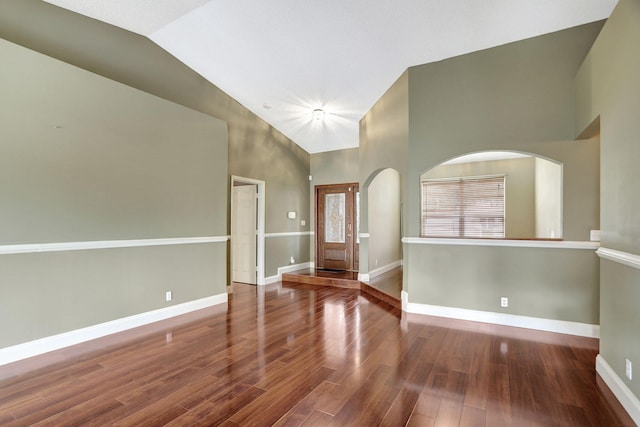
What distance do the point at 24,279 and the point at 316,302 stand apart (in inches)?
140

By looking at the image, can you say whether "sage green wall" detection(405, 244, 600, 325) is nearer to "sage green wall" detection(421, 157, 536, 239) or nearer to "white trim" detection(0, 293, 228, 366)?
"white trim" detection(0, 293, 228, 366)

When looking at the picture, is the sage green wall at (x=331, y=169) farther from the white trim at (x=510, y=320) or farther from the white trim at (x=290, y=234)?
the white trim at (x=510, y=320)

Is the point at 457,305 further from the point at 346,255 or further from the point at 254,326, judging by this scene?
the point at 346,255

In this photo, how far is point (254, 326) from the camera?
380 centimetres

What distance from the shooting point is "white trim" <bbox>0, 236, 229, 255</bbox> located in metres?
2.81

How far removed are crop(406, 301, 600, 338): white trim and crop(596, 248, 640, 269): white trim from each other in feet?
4.68

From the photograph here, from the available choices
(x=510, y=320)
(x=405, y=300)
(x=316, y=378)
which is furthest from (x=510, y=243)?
(x=316, y=378)

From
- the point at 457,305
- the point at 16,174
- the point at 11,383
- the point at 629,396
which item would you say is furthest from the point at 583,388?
the point at 16,174

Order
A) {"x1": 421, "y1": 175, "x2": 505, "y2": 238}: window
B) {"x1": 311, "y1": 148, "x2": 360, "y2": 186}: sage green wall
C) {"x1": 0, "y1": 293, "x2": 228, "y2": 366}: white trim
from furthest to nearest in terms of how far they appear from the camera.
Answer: {"x1": 311, "y1": 148, "x2": 360, "y2": 186}: sage green wall, {"x1": 421, "y1": 175, "x2": 505, "y2": 238}: window, {"x1": 0, "y1": 293, "x2": 228, "y2": 366}: white trim

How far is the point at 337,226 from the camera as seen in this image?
297 inches

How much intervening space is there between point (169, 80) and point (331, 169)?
408cm

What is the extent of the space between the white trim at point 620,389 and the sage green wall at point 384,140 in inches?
98.3

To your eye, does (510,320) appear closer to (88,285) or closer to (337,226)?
(337,226)

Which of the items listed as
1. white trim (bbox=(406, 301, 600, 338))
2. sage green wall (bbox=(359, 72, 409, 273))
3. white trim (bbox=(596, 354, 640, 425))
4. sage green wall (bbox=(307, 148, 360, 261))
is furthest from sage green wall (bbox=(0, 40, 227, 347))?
white trim (bbox=(596, 354, 640, 425))
